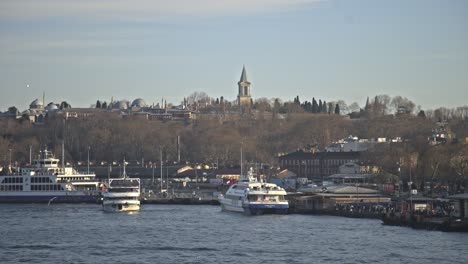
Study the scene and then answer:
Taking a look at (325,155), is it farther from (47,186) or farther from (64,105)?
(64,105)

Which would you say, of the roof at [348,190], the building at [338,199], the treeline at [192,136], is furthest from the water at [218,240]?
the treeline at [192,136]

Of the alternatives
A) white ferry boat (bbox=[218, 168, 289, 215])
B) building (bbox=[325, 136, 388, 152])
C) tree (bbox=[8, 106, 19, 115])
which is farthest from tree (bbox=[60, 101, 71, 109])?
white ferry boat (bbox=[218, 168, 289, 215])

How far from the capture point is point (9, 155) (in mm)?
122062

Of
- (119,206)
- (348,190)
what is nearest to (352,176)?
(348,190)

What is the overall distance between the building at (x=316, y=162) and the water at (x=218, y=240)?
43.6m

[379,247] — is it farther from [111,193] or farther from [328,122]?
[328,122]

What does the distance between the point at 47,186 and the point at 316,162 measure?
33.8 m

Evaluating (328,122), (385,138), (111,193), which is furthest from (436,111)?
(111,193)

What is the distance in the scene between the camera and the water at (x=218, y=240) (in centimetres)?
4462

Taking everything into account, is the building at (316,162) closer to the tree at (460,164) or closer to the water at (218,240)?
the tree at (460,164)

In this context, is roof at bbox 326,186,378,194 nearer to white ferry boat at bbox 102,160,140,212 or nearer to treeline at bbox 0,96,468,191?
white ferry boat at bbox 102,160,140,212

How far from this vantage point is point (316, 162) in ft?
370

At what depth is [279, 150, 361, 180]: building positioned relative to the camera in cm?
10969

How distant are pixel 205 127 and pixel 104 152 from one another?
2307 centimetres
